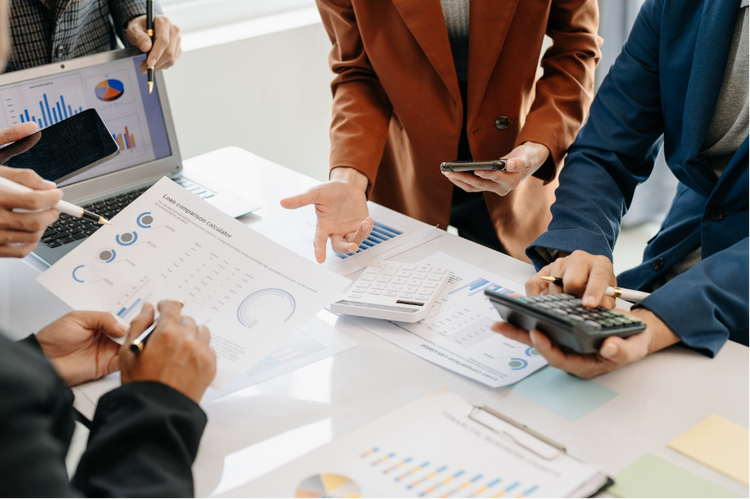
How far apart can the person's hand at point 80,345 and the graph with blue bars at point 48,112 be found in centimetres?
69

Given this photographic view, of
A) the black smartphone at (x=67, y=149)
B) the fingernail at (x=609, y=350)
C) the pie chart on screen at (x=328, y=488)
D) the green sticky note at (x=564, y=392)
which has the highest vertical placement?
the black smartphone at (x=67, y=149)

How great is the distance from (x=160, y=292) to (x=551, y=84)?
0.91 metres

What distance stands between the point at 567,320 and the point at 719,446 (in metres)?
0.20

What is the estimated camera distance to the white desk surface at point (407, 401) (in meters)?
0.69

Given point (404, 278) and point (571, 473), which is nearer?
point (571, 473)

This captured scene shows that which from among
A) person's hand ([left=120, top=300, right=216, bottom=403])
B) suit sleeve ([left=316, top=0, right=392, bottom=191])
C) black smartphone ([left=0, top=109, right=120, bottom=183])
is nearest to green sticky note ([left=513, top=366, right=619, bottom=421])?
person's hand ([left=120, top=300, right=216, bottom=403])

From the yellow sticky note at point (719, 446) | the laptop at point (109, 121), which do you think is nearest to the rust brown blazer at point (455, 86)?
the laptop at point (109, 121)

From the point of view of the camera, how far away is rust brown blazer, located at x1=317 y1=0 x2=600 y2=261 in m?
1.28

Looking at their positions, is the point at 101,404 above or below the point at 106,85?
below

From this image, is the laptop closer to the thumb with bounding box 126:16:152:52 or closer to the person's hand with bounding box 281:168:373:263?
the thumb with bounding box 126:16:152:52

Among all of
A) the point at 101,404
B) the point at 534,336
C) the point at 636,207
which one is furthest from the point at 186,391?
the point at 636,207

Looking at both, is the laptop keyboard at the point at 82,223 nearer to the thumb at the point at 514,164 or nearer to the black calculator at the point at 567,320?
the thumb at the point at 514,164

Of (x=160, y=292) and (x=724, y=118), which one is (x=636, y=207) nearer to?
(x=724, y=118)

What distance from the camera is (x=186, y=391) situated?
2.32 feet
